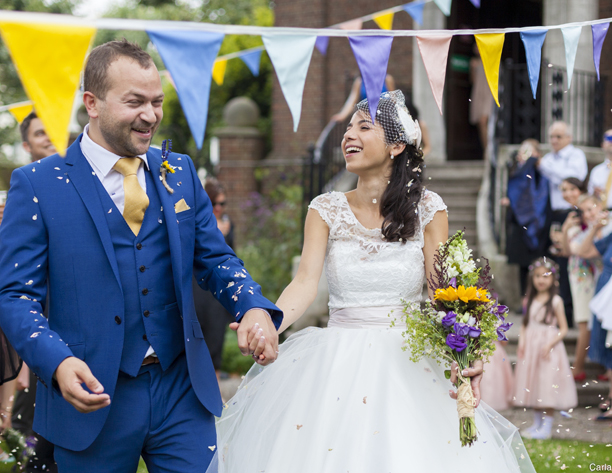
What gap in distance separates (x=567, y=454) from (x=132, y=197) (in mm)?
4244

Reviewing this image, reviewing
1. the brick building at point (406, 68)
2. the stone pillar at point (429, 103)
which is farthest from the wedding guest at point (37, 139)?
the stone pillar at point (429, 103)

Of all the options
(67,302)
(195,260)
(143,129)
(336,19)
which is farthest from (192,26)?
(336,19)

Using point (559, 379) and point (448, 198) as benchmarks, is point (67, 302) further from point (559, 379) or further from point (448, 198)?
point (448, 198)

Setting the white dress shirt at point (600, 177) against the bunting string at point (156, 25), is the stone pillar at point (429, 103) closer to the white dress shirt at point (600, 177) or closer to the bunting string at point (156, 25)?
the white dress shirt at point (600, 177)

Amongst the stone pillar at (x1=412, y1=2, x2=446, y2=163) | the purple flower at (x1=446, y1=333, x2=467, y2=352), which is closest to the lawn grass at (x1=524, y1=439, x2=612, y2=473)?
the purple flower at (x1=446, y1=333, x2=467, y2=352)

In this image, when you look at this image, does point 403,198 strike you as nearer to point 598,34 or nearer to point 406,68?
point 598,34

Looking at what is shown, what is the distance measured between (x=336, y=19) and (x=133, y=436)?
447 inches

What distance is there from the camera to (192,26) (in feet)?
9.47

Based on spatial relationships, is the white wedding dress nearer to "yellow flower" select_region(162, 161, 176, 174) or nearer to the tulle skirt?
the tulle skirt

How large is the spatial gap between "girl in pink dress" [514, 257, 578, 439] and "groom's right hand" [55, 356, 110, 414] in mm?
4693

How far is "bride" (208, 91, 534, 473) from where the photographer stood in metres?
3.06

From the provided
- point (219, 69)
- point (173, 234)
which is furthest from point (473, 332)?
point (219, 69)

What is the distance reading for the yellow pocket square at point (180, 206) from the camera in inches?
114

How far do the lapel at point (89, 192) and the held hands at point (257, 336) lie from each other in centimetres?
48
